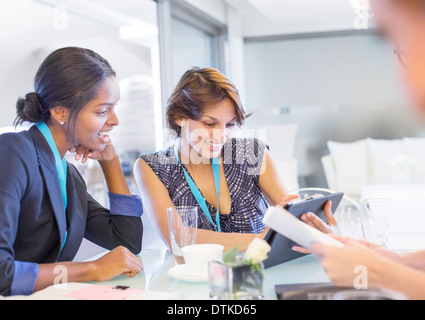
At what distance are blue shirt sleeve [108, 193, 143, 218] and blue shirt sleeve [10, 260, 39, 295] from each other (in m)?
0.50

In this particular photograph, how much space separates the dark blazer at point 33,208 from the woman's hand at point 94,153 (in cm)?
7

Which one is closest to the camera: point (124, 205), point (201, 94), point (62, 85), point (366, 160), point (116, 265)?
point (116, 265)

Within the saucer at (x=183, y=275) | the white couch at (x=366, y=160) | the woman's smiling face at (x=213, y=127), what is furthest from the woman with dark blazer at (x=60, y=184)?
the white couch at (x=366, y=160)

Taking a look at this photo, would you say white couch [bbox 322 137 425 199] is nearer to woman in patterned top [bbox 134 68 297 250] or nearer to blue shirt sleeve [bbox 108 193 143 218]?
woman in patterned top [bbox 134 68 297 250]

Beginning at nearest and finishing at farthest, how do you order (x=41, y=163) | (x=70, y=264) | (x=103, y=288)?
1. (x=103, y=288)
2. (x=70, y=264)
3. (x=41, y=163)

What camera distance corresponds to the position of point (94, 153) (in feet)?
5.77

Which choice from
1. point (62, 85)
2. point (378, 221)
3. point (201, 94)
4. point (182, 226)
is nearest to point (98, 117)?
point (62, 85)

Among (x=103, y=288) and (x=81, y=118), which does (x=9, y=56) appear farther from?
(x=103, y=288)

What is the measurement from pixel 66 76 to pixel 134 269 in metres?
0.63

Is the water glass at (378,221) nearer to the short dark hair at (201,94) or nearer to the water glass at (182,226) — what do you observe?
the water glass at (182,226)

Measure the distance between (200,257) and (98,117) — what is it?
593mm

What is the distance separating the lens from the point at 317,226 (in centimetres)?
153

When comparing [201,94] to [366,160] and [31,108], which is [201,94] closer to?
[31,108]

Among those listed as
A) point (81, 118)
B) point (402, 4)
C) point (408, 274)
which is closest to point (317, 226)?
point (408, 274)
